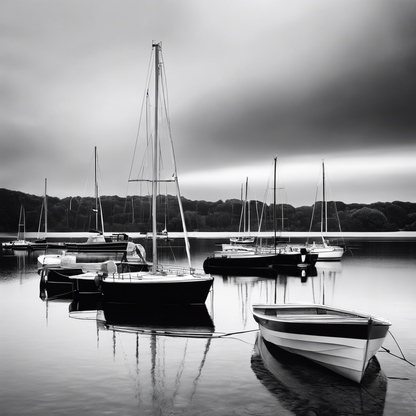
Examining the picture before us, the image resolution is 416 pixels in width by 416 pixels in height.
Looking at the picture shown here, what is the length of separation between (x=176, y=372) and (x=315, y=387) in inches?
174

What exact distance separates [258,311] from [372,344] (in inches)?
218

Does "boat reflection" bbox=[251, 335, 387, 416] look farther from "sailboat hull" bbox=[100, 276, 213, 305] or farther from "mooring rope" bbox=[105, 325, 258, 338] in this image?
"sailboat hull" bbox=[100, 276, 213, 305]

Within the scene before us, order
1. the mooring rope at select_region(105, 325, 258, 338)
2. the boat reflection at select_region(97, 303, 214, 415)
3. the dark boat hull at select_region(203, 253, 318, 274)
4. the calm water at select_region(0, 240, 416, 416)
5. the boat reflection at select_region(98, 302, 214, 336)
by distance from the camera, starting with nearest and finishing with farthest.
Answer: the calm water at select_region(0, 240, 416, 416)
the boat reflection at select_region(97, 303, 214, 415)
the mooring rope at select_region(105, 325, 258, 338)
the boat reflection at select_region(98, 302, 214, 336)
the dark boat hull at select_region(203, 253, 318, 274)

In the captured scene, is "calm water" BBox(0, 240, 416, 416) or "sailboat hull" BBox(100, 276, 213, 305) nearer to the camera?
"calm water" BBox(0, 240, 416, 416)

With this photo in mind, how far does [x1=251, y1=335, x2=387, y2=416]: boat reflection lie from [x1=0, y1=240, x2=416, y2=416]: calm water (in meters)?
0.03

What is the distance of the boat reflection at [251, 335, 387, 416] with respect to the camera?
12.8 m

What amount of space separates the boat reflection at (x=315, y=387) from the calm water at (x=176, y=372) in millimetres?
29

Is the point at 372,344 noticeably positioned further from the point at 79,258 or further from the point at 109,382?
the point at 79,258

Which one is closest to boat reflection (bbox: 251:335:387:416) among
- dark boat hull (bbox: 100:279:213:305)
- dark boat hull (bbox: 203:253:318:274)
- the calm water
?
the calm water

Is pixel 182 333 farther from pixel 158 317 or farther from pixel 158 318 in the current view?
pixel 158 317

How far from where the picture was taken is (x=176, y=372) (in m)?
16.1

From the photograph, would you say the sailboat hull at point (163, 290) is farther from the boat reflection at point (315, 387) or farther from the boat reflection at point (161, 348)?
the boat reflection at point (315, 387)

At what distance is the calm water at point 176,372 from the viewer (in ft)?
42.8

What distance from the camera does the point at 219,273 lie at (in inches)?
2093
